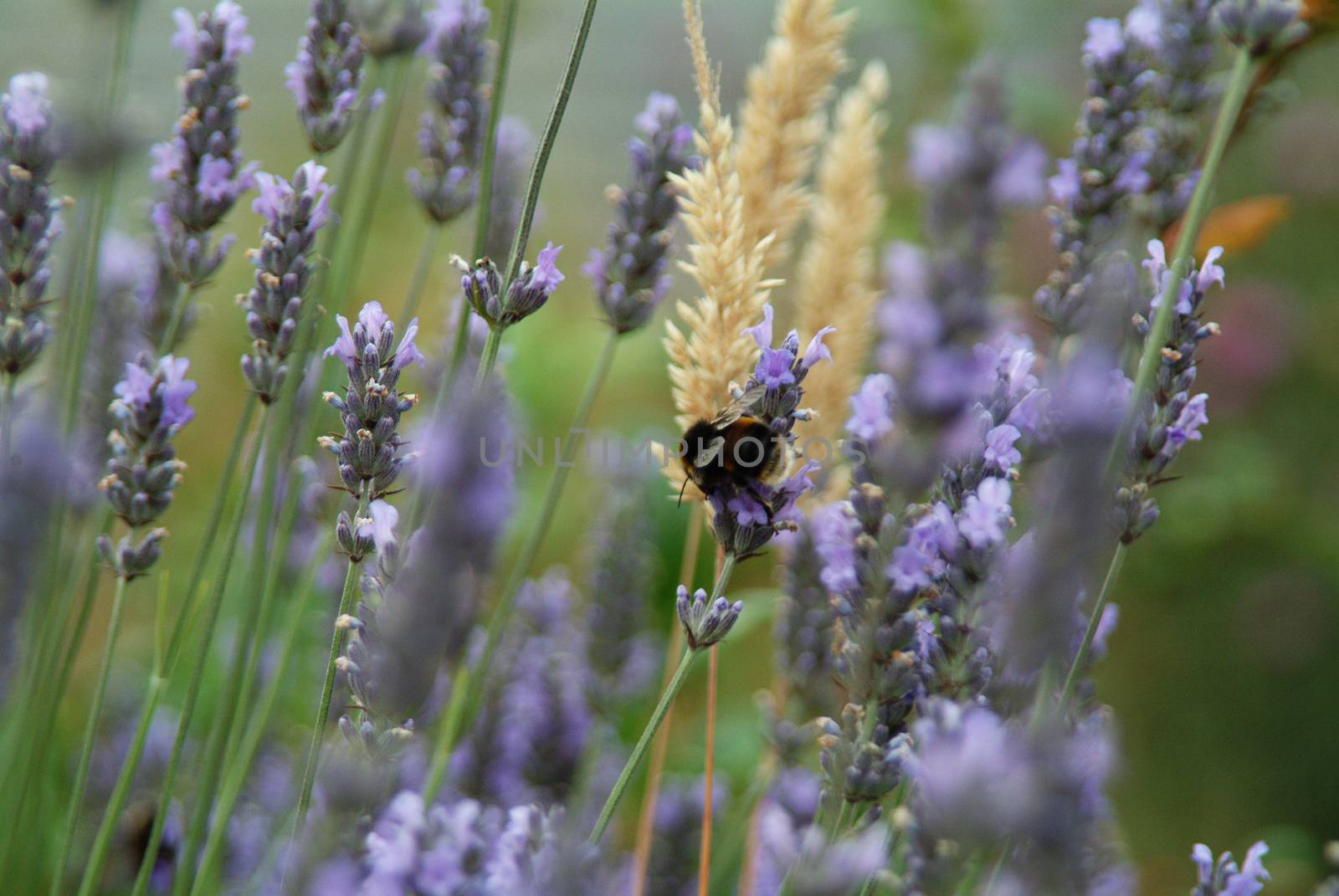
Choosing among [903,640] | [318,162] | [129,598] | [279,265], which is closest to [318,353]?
[318,162]

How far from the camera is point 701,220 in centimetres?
142

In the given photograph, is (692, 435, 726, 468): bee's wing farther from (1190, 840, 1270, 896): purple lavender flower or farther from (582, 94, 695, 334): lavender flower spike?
(1190, 840, 1270, 896): purple lavender flower

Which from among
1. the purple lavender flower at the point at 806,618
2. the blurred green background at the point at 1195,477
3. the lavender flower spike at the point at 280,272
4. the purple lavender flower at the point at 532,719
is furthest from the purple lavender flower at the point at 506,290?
→ the blurred green background at the point at 1195,477

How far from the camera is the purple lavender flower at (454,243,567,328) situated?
1.26 meters

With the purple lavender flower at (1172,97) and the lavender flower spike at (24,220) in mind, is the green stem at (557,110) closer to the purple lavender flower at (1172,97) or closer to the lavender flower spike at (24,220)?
the lavender flower spike at (24,220)

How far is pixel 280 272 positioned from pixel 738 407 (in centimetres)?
56

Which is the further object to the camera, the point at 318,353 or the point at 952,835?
the point at 318,353

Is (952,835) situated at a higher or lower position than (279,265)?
lower

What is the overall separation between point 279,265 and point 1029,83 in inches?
92.9

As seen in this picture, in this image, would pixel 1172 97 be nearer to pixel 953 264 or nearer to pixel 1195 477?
Result: pixel 953 264

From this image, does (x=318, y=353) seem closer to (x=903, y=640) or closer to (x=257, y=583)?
(x=257, y=583)

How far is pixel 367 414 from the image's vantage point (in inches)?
44.9

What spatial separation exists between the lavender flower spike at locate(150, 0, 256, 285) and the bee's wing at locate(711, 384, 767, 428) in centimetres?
69

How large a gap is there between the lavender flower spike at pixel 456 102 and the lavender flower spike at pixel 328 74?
19 cm
